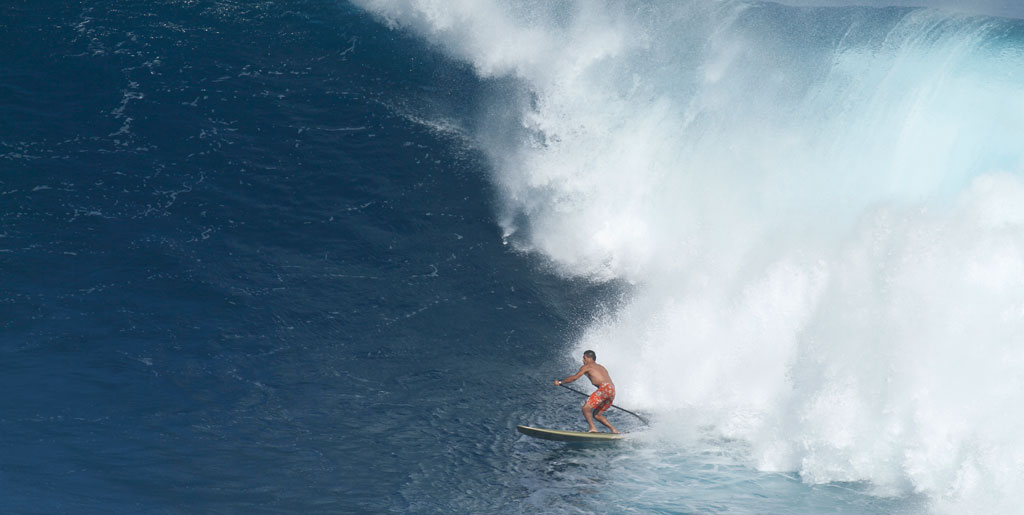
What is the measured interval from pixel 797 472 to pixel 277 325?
9.61m

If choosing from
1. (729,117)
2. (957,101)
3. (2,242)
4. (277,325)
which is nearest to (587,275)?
(729,117)

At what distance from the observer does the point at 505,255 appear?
71.6ft

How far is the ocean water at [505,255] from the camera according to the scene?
1448cm

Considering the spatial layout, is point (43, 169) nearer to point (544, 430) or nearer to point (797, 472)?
point (544, 430)

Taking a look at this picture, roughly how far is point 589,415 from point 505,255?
20.4 ft

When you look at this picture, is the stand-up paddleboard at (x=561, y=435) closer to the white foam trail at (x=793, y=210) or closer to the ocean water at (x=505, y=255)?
the ocean water at (x=505, y=255)

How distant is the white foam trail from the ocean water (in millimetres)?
62

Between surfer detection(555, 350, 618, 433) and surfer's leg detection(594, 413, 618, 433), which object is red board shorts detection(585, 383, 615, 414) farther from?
surfer's leg detection(594, 413, 618, 433)

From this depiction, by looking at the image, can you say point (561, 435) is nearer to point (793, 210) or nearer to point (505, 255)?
point (505, 255)

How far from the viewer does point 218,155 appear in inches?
910

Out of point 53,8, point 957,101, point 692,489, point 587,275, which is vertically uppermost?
point 53,8

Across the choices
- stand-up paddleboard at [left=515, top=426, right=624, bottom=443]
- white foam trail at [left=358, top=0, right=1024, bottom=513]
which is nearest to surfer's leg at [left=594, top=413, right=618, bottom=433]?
stand-up paddleboard at [left=515, top=426, right=624, bottom=443]

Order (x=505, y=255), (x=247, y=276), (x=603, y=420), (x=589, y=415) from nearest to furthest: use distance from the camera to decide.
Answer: (x=589, y=415) < (x=603, y=420) < (x=247, y=276) < (x=505, y=255)

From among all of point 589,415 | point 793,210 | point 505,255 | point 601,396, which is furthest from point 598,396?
point 793,210
